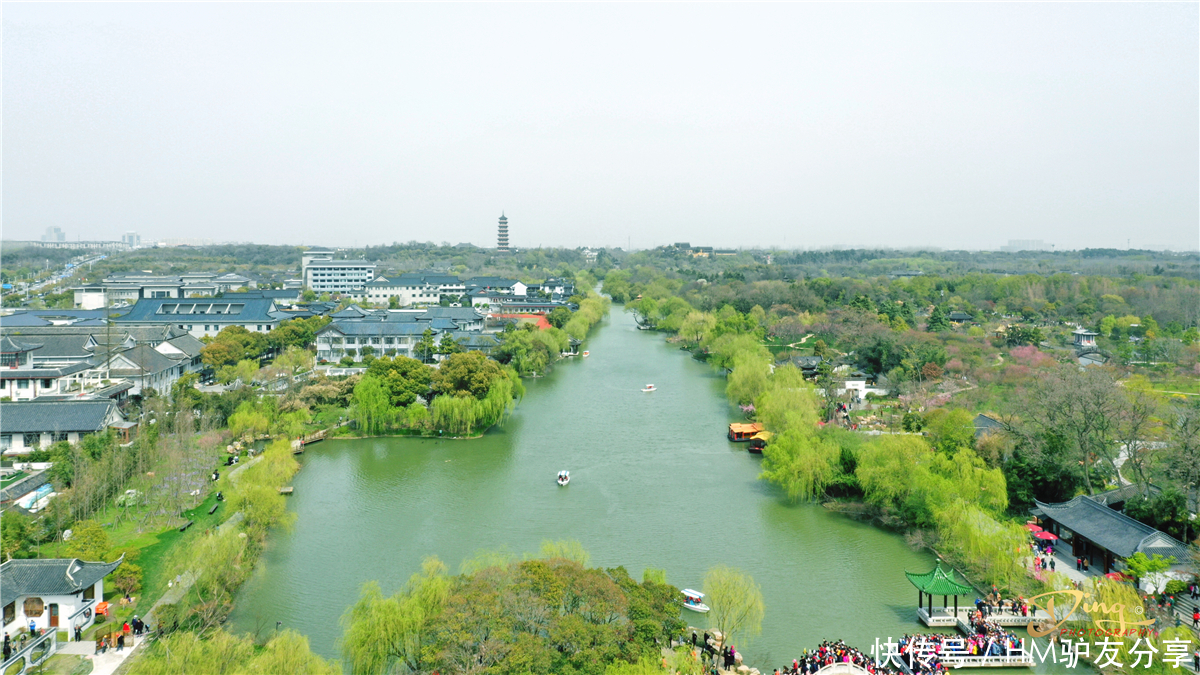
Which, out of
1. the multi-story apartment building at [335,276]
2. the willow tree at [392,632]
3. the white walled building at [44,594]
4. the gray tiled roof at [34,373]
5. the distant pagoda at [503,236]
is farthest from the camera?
the distant pagoda at [503,236]

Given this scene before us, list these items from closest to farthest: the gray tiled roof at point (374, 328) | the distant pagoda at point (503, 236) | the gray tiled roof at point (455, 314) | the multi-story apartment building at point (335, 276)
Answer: the gray tiled roof at point (374, 328) < the gray tiled roof at point (455, 314) < the multi-story apartment building at point (335, 276) < the distant pagoda at point (503, 236)

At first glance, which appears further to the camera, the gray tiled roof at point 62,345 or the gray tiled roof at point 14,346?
the gray tiled roof at point 62,345

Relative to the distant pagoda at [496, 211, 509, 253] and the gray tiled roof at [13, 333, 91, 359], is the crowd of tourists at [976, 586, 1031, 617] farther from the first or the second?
the distant pagoda at [496, 211, 509, 253]

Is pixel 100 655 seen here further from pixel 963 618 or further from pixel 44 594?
pixel 963 618

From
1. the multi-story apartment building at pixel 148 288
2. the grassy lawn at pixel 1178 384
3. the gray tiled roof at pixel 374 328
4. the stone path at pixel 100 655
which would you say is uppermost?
the multi-story apartment building at pixel 148 288

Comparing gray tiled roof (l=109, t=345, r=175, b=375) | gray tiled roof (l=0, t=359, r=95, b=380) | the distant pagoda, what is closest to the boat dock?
gray tiled roof (l=109, t=345, r=175, b=375)

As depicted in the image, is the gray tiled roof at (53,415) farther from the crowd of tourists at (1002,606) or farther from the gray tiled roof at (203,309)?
the crowd of tourists at (1002,606)

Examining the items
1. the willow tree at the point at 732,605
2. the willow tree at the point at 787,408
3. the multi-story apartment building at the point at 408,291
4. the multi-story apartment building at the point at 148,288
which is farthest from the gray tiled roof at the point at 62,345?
the multi-story apartment building at the point at 408,291

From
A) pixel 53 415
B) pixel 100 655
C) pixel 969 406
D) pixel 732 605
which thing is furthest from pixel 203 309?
pixel 732 605
